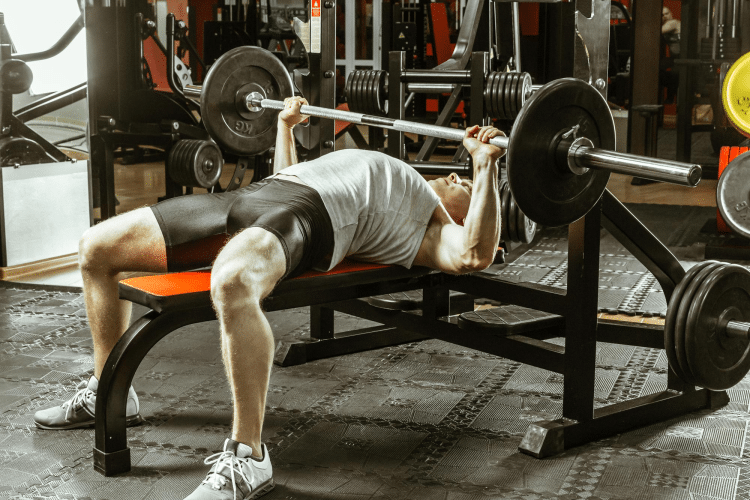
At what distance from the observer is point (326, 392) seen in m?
2.59

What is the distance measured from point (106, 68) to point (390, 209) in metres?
3.30

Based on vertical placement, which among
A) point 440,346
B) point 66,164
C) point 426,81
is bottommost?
point 440,346

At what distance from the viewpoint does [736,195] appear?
4.10 m

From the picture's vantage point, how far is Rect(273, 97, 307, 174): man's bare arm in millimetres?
2699

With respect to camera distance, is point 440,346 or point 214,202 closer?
point 214,202

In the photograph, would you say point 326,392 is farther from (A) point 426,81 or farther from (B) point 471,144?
(A) point 426,81

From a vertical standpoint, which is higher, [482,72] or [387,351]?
[482,72]

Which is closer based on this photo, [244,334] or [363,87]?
[244,334]

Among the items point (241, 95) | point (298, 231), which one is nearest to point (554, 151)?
point (298, 231)

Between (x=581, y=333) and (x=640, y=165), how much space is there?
1.96 ft

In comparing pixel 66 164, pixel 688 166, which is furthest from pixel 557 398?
pixel 66 164

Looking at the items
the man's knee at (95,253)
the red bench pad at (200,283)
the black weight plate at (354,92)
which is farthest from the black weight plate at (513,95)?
the man's knee at (95,253)

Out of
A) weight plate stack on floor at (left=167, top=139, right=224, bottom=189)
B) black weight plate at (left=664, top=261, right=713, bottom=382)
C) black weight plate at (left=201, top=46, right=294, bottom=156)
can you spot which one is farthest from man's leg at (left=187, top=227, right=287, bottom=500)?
weight plate stack on floor at (left=167, top=139, right=224, bottom=189)

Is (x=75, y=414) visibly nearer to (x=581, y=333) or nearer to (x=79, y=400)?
(x=79, y=400)
